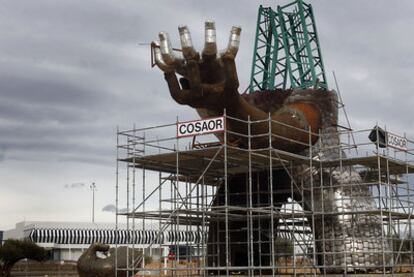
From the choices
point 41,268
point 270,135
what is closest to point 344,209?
point 270,135

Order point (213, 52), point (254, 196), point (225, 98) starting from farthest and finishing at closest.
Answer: point (254, 196) → point (225, 98) → point (213, 52)

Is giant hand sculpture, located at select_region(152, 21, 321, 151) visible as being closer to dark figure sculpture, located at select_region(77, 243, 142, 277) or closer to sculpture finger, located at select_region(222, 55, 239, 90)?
sculpture finger, located at select_region(222, 55, 239, 90)

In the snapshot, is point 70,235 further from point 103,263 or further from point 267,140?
point 267,140

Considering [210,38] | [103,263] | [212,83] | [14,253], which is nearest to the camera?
[210,38]

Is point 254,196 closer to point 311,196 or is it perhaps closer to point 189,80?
point 311,196

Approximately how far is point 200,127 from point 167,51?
2859mm

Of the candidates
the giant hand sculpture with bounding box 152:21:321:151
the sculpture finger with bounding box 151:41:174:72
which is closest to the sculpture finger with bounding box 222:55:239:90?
the giant hand sculpture with bounding box 152:21:321:151

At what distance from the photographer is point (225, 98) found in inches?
965

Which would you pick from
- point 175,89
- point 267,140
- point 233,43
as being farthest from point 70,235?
point 233,43

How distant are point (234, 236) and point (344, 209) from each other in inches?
193

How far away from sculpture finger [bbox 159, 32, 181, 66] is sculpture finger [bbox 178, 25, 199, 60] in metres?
0.90

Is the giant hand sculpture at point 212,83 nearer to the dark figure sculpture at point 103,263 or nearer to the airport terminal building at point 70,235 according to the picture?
the dark figure sculpture at point 103,263

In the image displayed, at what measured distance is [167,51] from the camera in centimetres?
2386

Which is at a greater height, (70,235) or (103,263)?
(70,235)
